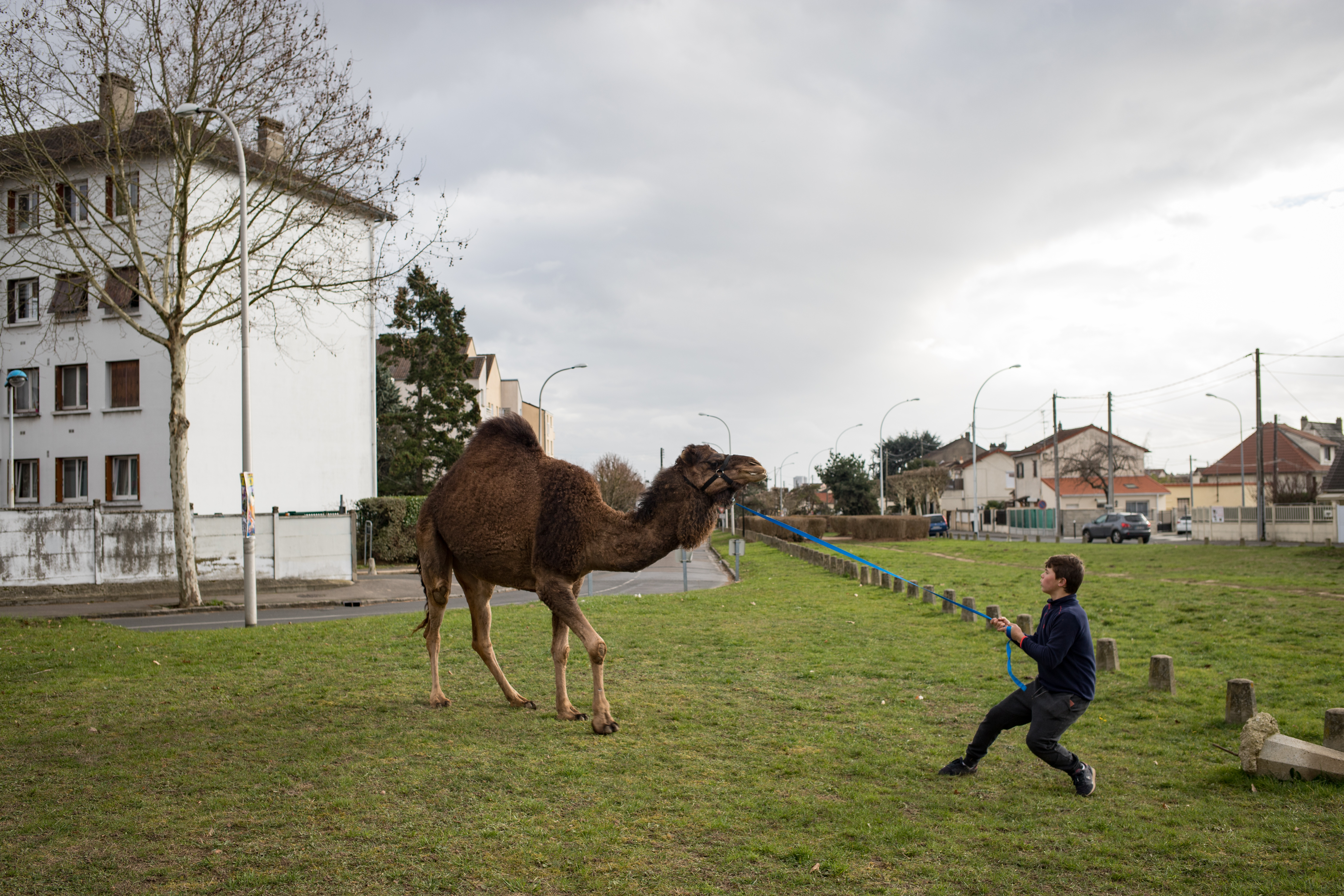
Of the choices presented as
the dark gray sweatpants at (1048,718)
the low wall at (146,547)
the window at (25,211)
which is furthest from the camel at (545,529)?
the low wall at (146,547)

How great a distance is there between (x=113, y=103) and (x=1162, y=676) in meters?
22.2

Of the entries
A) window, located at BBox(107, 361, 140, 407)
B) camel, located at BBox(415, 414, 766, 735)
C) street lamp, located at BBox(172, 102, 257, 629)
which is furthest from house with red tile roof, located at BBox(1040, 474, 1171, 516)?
camel, located at BBox(415, 414, 766, 735)

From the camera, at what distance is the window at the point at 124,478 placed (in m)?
31.8

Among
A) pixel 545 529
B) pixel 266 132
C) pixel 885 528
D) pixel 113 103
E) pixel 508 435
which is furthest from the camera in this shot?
pixel 885 528

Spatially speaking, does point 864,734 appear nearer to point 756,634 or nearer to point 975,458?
point 756,634

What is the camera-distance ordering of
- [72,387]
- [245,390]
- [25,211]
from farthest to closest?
[72,387], [25,211], [245,390]

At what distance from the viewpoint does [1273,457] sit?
80000 mm

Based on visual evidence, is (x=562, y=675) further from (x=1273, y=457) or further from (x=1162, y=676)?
(x=1273, y=457)

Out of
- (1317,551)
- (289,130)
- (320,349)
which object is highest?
(289,130)

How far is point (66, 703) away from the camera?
28.3 ft

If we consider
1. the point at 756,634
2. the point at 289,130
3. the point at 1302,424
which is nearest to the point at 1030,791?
the point at 756,634

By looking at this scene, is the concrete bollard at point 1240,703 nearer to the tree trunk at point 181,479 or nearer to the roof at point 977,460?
the tree trunk at point 181,479

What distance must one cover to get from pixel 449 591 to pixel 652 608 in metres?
9.66

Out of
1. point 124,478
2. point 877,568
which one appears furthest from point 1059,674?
point 124,478
